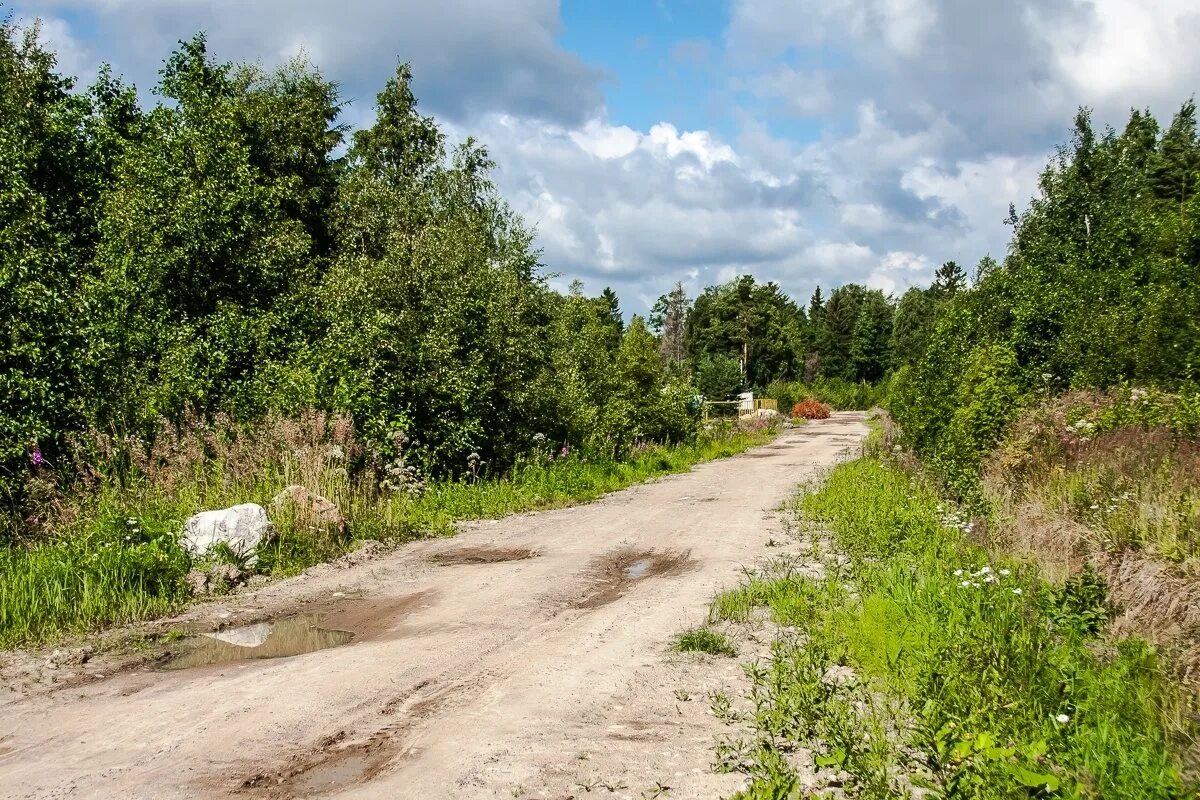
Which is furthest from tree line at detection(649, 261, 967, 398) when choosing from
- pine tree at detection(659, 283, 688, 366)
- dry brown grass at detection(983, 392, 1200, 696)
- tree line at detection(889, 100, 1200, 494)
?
dry brown grass at detection(983, 392, 1200, 696)

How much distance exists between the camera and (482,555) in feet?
37.3

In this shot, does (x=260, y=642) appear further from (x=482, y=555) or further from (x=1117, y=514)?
(x=1117, y=514)

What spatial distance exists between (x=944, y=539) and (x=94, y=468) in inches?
441

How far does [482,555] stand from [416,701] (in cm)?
562

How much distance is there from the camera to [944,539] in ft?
33.3

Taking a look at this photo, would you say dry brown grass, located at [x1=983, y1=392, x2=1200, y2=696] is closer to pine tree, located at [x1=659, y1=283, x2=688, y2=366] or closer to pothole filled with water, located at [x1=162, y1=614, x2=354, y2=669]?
pothole filled with water, located at [x1=162, y1=614, x2=354, y2=669]

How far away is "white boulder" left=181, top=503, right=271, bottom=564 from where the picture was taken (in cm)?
967

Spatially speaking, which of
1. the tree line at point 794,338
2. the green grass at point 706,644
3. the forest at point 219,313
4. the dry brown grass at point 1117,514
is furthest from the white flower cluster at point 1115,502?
the tree line at point 794,338

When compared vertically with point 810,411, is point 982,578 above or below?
above

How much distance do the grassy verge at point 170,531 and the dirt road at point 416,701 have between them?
739 millimetres

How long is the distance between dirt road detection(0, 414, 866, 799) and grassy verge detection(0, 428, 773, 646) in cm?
74

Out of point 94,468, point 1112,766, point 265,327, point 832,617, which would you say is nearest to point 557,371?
point 265,327

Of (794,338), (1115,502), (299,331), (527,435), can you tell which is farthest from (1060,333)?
(794,338)

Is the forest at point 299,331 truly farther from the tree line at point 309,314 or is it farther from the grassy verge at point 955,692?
the grassy verge at point 955,692
